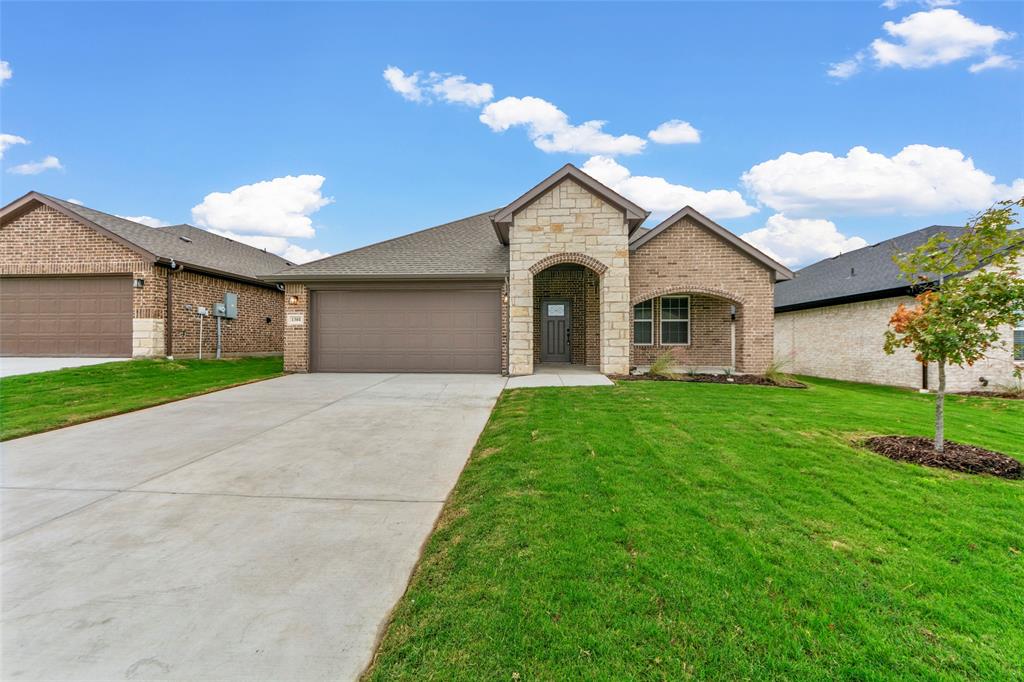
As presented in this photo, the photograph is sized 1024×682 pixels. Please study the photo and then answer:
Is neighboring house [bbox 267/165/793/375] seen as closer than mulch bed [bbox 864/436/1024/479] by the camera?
No

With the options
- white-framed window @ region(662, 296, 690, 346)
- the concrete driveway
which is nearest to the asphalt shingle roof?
the concrete driveway

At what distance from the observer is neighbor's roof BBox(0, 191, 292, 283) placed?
44.2ft

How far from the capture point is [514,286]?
11.6 m

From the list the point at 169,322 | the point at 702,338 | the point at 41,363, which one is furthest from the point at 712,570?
the point at 41,363

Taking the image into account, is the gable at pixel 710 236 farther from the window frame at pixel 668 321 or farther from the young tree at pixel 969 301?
the young tree at pixel 969 301

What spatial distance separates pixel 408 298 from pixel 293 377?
13.0ft

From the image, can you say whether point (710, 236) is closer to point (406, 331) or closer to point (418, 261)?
point (418, 261)

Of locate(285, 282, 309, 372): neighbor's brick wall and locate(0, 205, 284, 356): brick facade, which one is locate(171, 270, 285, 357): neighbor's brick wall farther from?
locate(285, 282, 309, 372): neighbor's brick wall

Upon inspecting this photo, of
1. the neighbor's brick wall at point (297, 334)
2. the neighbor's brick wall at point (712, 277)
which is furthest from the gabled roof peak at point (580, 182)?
the neighbor's brick wall at point (297, 334)

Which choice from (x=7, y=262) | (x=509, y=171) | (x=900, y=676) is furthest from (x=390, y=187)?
(x=900, y=676)

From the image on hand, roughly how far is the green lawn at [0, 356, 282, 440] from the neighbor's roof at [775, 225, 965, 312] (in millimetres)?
19157

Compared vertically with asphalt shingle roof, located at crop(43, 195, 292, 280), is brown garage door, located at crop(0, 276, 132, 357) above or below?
below

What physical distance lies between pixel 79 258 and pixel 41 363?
368 cm

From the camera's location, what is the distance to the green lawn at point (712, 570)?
1.94 metres
